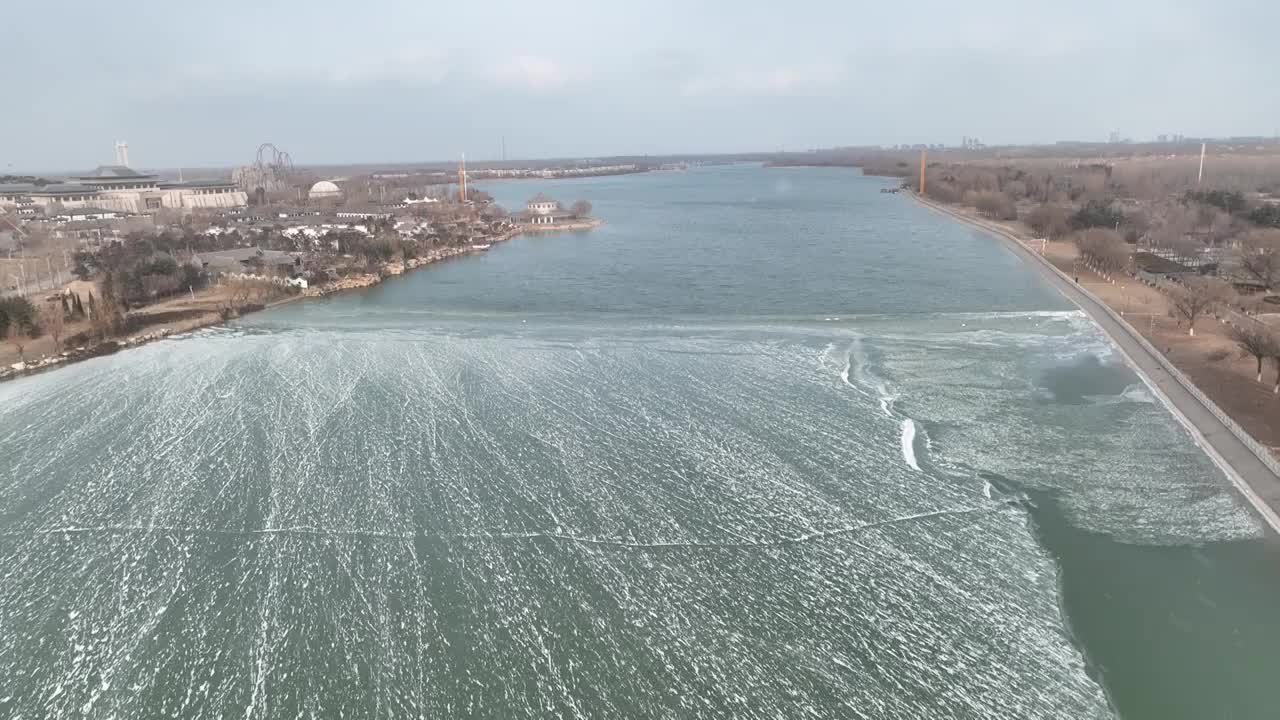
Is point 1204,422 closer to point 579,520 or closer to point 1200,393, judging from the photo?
point 1200,393

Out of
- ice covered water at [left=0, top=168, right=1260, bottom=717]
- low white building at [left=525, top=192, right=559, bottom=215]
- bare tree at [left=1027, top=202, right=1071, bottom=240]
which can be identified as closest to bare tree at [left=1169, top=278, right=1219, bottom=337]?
ice covered water at [left=0, top=168, right=1260, bottom=717]

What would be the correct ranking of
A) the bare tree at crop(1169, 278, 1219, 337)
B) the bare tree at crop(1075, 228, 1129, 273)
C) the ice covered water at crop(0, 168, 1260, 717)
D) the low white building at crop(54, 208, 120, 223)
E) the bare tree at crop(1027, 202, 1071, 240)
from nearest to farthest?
1. the ice covered water at crop(0, 168, 1260, 717)
2. the bare tree at crop(1169, 278, 1219, 337)
3. the bare tree at crop(1075, 228, 1129, 273)
4. the bare tree at crop(1027, 202, 1071, 240)
5. the low white building at crop(54, 208, 120, 223)

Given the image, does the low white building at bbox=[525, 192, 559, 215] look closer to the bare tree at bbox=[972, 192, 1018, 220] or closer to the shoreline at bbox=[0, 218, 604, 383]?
the shoreline at bbox=[0, 218, 604, 383]

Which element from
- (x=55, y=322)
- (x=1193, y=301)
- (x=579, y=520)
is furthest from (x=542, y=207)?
(x=579, y=520)

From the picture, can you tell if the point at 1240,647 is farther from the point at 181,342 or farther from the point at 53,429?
the point at 181,342

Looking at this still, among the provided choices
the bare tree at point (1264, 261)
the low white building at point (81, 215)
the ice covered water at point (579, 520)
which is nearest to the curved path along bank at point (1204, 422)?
the ice covered water at point (579, 520)

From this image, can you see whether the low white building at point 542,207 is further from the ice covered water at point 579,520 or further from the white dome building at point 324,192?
the ice covered water at point 579,520
